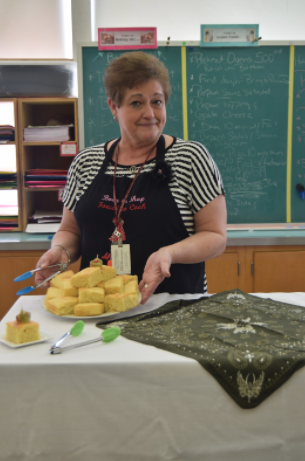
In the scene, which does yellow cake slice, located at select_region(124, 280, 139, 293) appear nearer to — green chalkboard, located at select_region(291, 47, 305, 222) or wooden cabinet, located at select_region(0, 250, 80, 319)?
wooden cabinet, located at select_region(0, 250, 80, 319)

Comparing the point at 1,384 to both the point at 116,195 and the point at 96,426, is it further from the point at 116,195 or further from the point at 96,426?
the point at 116,195

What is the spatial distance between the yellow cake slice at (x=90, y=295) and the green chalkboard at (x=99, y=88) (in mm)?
2349

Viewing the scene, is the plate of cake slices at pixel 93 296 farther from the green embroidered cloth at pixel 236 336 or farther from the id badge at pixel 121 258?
the id badge at pixel 121 258

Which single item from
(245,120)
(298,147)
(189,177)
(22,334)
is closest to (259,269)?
(298,147)

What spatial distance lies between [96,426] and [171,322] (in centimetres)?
37

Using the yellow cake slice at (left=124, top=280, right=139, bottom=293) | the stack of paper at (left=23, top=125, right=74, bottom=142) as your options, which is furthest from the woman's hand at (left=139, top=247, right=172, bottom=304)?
the stack of paper at (left=23, top=125, right=74, bottom=142)

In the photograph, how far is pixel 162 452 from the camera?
3.35 feet

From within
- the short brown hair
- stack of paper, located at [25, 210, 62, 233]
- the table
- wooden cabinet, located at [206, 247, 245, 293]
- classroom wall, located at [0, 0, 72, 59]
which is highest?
classroom wall, located at [0, 0, 72, 59]

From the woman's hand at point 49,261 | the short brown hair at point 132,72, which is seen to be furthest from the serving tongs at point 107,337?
the short brown hair at point 132,72

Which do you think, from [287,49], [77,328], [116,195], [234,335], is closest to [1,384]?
[77,328]

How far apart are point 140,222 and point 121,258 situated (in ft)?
0.52

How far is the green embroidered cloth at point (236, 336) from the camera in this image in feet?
3.38

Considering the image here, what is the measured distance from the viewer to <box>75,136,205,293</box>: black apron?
1.74 metres

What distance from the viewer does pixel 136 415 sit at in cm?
104
